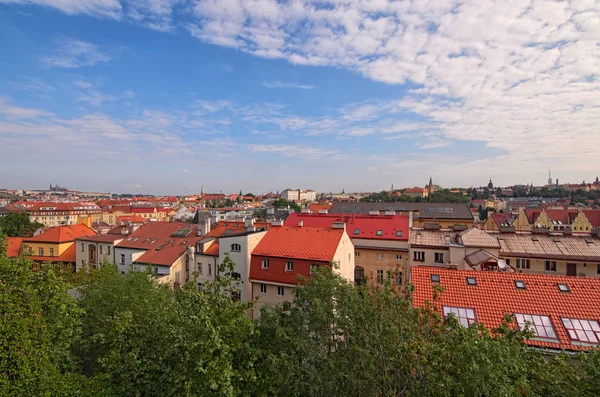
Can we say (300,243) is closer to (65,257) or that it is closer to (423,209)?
(65,257)

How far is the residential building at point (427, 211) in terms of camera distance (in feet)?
203

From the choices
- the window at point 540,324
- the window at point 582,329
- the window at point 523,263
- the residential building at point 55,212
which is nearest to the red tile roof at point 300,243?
the window at point 540,324

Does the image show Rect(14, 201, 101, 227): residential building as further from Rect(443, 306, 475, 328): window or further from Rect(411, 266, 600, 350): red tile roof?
Rect(443, 306, 475, 328): window

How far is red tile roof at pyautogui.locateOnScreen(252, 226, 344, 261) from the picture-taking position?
2538 cm

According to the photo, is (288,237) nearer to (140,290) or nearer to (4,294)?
(140,290)

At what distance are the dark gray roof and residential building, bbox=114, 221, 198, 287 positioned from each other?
3431 cm

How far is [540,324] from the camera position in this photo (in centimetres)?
1603

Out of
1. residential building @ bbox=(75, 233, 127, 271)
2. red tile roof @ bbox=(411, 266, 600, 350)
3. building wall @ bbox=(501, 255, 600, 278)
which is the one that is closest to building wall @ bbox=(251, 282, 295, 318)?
red tile roof @ bbox=(411, 266, 600, 350)

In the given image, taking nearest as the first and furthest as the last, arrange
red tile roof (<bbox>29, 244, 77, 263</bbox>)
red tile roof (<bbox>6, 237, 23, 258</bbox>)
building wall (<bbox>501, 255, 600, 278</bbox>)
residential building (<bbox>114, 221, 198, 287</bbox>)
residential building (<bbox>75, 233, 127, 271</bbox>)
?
building wall (<bbox>501, 255, 600, 278</bbox>)
residential building (<bbox>114, 221, 198, 287</bbox>)
residential building (<bbox>75, 233, 127, 271</bbox>)
red tile roof (<bbox>6, 237, 23, 258</bbox>)
red tile roof (<bbox>29, 244, 77, 263</bbox>)

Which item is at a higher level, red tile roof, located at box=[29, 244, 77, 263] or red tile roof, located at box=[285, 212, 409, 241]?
red tile roof, located at box=[285, 212, 409, 241]

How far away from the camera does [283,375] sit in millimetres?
10266

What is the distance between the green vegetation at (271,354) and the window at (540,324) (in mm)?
6471

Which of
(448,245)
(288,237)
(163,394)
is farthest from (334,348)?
(448,245)

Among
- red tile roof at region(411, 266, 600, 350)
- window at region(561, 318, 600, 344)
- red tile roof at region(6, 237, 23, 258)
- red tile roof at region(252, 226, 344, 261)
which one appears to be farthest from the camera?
red tile roof at region(6, 237, 23, 258)
